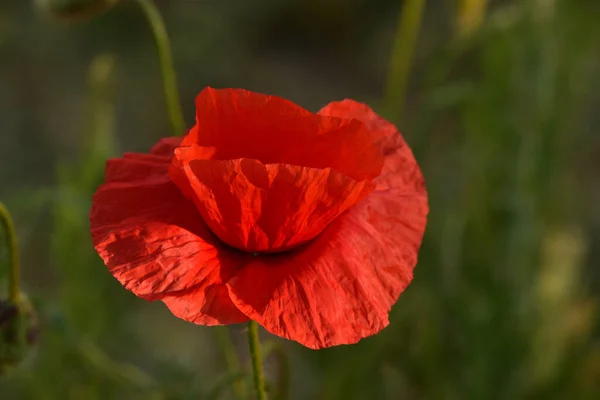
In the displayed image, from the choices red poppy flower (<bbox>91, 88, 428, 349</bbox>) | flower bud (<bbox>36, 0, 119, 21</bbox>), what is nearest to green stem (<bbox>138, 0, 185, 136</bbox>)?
flower bud (<bbox>36, 0, 119, 21</bbox>)

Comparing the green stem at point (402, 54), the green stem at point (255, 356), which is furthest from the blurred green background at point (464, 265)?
the green stem at point (255, 356)

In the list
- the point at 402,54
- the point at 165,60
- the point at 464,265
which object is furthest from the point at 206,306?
the point at 464,265

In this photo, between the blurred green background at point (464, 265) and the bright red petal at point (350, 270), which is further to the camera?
the blurred green background at point (464, 265)

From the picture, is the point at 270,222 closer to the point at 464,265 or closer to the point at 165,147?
the point at 165,147

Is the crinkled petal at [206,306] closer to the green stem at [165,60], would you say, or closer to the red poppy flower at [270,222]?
the red poppy flower at [270,222]

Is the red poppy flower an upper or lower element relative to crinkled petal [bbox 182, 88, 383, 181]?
lower

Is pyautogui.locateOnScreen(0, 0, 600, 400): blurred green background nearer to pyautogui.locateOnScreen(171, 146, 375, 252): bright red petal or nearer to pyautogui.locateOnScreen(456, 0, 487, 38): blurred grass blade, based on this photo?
pyautogui.locateOnScreen(456, 0, 487, 38): blurred grass blade

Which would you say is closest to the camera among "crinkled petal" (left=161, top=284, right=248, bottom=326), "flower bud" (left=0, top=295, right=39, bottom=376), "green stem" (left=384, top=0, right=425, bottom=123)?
"crinkled petal" (left=161, top=284, right=248, bottom=326)
